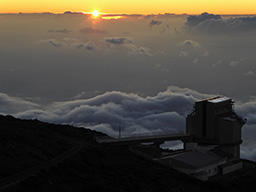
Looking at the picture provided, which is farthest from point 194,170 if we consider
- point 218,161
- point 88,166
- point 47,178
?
point 47,178

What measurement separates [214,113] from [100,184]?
127ft

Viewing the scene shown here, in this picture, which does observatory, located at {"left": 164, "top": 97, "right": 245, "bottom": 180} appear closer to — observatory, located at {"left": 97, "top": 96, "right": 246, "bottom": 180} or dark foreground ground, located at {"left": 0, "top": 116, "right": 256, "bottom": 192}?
observatory, located at {"left": 97, "top": 96, "right": 246, "bottom": 180}

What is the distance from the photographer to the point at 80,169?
7481 centimetres

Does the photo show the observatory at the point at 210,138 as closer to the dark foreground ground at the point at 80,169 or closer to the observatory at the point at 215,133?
the observatory at the point at 215,133

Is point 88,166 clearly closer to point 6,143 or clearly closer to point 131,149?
point 6,143

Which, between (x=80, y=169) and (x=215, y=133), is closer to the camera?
(x=80, y=169)

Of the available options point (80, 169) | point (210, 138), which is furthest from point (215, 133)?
point (80, 169)

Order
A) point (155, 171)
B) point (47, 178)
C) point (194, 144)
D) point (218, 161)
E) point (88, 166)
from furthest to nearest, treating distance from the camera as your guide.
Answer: point (194, 144)
point (218, 161)
point (155, 171)
point (88, 166)
point (47, 178)

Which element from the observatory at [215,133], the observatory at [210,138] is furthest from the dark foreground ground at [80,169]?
the observatory at [215,133]

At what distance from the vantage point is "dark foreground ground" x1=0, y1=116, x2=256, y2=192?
66.2 metres

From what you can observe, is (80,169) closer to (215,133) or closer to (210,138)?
Result: (210,138)

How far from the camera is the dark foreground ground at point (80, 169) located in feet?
217

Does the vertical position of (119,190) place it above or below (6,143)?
below

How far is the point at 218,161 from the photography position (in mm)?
94750
